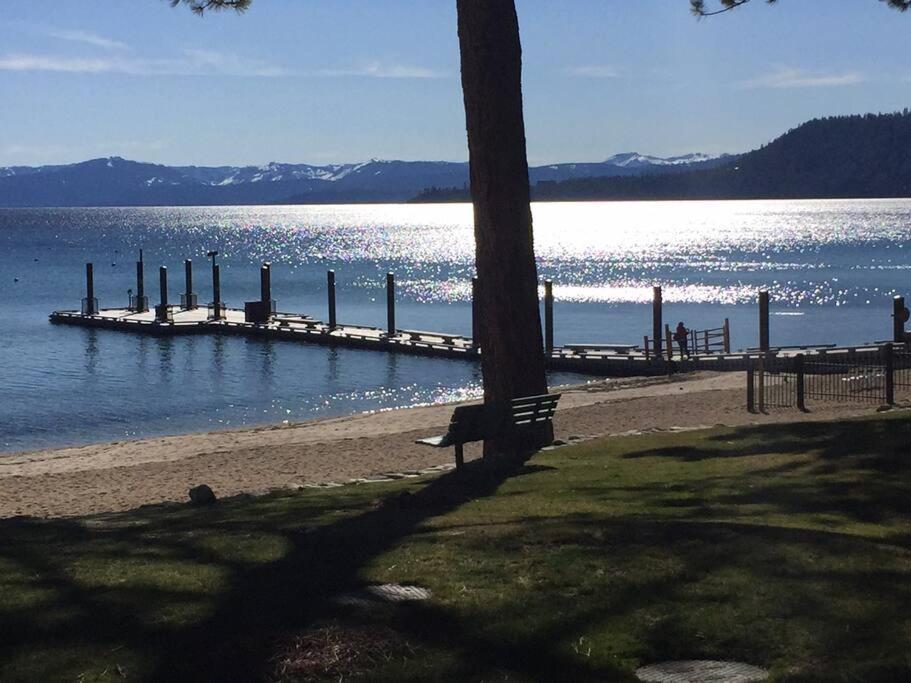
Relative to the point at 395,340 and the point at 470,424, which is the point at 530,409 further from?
the point at 395,340

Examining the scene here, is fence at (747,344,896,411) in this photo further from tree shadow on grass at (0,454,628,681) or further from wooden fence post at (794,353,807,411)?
tree shadow on grass at (0,454,628,681)

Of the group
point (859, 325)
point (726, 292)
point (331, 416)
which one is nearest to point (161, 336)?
point (331, 416)

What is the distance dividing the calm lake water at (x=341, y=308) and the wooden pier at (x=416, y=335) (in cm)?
119

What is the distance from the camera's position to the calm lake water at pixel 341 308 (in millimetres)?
33656

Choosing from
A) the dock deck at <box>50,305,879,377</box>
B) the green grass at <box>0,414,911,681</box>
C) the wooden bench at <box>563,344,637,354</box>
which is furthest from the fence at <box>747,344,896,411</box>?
the wooden bench at <box>563,344,637,354</box>

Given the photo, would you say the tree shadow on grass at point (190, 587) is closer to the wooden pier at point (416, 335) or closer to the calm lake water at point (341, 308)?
the wooden pier at point (416, 335)

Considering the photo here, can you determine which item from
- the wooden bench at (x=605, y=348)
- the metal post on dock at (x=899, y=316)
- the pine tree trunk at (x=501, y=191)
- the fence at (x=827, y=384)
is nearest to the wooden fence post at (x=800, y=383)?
the fence at (x=827, y=384)

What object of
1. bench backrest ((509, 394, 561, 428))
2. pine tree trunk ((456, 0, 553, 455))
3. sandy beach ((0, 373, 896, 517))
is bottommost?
sandy beach ((0, 373, 896, 517))

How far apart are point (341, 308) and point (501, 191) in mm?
57547

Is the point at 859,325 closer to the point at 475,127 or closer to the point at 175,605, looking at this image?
the point at 475,127

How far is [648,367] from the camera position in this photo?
117ft

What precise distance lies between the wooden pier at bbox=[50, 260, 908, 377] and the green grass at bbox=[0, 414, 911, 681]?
16.2 meters

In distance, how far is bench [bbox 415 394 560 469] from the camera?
11891mm

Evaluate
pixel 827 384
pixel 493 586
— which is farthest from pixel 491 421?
pixel 827 384
